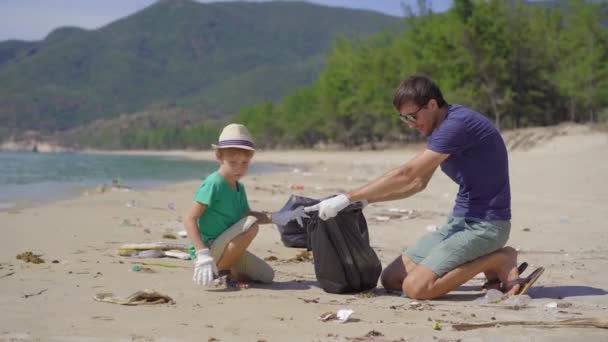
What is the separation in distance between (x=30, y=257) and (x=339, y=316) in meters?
3.05

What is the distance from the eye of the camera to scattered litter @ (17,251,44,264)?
5.41 meters

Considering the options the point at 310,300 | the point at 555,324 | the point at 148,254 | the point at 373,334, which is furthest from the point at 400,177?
the point at 148,254

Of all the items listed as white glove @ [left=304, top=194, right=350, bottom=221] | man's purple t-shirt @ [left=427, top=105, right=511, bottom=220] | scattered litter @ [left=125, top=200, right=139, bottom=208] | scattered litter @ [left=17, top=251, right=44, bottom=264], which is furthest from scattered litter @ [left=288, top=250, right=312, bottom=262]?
scattered litter @ [left=125, top=200, right=139, bottom=208]

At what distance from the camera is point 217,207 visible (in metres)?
4.79

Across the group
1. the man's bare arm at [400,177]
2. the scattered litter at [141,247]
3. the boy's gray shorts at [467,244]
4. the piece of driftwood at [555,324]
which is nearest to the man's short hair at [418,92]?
the man's bare arm at [400,177]

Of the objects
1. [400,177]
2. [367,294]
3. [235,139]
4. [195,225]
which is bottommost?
[367,294]

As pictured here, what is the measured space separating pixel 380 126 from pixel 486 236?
148 feet

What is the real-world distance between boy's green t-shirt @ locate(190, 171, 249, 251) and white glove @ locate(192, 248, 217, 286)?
13.4 inches

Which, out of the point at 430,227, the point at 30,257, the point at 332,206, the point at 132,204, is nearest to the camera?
the point at 332,206

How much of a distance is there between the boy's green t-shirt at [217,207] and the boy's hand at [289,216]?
0.31 meters

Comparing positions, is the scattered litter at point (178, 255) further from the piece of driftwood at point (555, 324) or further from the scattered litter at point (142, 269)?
the piece of driftwood at point (555, 324)

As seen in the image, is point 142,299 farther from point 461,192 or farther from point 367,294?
point 461,192

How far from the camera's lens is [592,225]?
8047mm

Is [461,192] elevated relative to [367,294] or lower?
elevated
